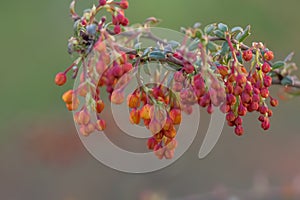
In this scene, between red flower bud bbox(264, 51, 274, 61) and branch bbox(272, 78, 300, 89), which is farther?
branch bbox(272, 78, 300, 89)

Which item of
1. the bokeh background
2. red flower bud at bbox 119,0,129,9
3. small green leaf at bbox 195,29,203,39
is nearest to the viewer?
small green leaf at bbox 195,29,203,39

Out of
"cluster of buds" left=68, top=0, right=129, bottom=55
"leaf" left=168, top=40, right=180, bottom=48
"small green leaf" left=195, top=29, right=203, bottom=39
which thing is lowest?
"cluster of buds" left=68, top=0, right=129, bottom=55

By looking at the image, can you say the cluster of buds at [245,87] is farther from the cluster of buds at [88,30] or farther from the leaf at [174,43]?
the cluster of buds at [88,30]

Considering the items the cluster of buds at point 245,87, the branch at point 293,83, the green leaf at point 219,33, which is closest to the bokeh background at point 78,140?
the branch at point 293,83

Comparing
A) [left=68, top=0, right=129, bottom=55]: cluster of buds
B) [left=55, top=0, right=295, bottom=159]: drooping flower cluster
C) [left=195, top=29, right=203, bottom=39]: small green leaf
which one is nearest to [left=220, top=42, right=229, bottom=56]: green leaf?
[left=55, top=0, right=295, bottom=159]: drooping flower cluster

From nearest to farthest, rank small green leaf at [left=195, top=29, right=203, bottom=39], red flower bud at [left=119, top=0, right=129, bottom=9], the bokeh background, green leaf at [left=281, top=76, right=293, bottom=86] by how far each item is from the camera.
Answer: small green leaf at [left=195, top=29, right=203, bottom=39] → red flower bud at [left=119, top=0, right=129, bottom=9] → green leaf at [left=281, top=76, right=293, bottom=86] → the bokeh background

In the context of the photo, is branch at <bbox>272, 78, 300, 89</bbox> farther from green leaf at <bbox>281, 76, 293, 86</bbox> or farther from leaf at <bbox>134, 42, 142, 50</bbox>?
leaf at <bbox>134, 42, 142, 50</bbox>

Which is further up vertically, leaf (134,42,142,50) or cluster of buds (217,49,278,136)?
cluster of buds (217,49,278,136)

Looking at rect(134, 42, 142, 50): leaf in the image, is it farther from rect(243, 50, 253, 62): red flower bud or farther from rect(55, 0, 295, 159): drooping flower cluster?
rect(243, 50, 253, 62): red flower bud

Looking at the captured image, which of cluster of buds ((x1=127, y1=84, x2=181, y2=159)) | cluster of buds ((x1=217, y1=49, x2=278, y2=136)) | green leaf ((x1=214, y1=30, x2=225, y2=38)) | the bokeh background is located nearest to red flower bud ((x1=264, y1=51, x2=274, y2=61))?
cluster of buds ((x1=217, y1=49, x2=278, y2=136))
